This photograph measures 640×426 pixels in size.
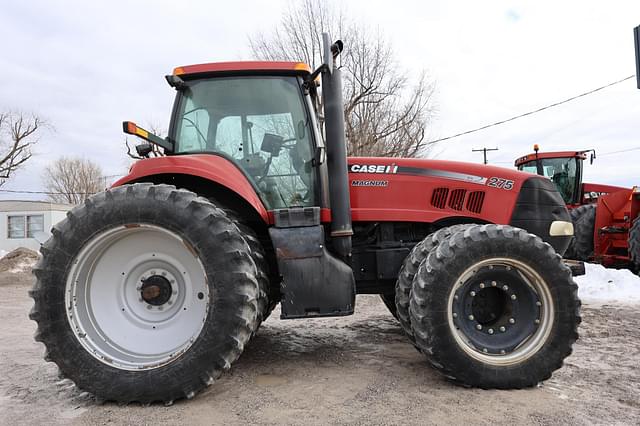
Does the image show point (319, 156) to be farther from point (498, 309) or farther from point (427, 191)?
point (498, 309)

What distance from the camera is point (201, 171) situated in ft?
10.3

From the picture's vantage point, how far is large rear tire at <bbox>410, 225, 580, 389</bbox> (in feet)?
9.76

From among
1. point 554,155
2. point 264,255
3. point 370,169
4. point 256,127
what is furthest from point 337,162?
point 554,155

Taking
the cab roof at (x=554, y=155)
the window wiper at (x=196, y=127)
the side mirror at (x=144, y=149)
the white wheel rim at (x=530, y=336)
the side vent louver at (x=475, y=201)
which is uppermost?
the cab roof at (x=554, y=155)

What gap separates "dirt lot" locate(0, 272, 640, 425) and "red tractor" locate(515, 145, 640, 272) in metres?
3.83

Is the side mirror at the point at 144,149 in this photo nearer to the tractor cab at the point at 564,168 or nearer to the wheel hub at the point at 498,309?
the wheel hub at the point at 498,309

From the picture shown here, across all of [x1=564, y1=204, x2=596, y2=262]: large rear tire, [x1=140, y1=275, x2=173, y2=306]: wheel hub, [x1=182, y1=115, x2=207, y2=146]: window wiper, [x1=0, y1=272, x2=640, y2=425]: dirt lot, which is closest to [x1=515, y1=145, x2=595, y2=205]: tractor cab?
[x1=564, y1=204, x2=596, y2=262]: large rear tire

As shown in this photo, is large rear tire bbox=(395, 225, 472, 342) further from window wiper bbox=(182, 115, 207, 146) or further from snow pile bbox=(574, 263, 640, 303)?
snow pile bbox=(574, 263, 640, 303)

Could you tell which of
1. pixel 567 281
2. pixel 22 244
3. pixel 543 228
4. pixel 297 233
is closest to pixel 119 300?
pixel 297 233

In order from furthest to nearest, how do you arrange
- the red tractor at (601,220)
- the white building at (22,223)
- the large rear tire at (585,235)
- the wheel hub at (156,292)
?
1. the white building at (22,223)
2. the large rear tire at (585,235)
3. the red tractor at (601,220)
4. the wheel hub at (156,292)

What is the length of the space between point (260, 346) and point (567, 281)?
2624 mm

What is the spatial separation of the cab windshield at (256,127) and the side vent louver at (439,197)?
107 centimetres

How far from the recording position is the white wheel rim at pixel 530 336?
3.01m

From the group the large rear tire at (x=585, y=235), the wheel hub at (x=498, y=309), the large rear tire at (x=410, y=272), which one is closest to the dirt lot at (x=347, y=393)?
the wheel hub at (x=498, y=309)
